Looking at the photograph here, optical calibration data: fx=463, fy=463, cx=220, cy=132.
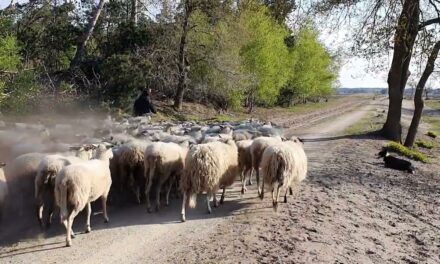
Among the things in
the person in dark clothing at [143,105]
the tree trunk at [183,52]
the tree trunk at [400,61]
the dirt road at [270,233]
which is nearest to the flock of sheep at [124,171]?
the dirt road at [270,233]

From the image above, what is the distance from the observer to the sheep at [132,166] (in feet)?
33.8

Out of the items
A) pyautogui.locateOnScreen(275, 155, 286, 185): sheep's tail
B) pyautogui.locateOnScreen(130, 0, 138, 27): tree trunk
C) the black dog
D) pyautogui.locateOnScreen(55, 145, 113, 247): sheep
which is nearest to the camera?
pyautogui.locateOnScreen(55, 145, 113, 247): sheep

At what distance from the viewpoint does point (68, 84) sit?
23.3m

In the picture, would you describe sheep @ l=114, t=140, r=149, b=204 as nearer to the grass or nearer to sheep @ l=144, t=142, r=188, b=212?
sheep @ l=144, t=142, r=188, b=212

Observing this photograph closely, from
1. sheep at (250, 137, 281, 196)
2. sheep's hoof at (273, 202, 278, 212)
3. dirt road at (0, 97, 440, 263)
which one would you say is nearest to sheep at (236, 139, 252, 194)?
sheep at (250, 137, 281, 196)

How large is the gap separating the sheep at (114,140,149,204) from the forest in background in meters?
8.73

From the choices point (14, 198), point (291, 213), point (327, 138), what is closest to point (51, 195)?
point (14, 198)

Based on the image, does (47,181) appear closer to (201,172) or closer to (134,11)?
(201,172)

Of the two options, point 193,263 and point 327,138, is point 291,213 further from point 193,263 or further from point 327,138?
point 327,138

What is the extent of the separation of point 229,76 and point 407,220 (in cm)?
2215

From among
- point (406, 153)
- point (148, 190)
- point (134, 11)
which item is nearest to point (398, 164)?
point (406, 153)

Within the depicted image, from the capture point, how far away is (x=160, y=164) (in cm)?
993

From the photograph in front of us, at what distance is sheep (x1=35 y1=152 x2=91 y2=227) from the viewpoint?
8.62 metres

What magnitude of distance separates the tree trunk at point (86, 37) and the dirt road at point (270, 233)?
17.7 m
